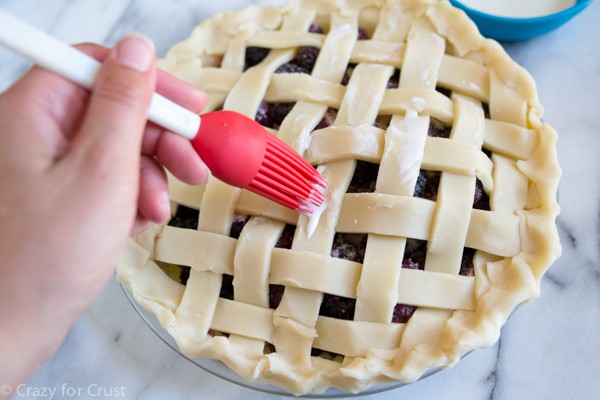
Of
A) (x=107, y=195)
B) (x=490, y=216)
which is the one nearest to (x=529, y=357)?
(x=490, y=216)

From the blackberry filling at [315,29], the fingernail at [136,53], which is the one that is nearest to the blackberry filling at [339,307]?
the fingernail at [136,53]

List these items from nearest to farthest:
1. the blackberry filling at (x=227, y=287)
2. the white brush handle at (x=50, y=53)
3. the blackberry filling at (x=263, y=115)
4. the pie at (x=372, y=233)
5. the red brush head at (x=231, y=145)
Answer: the white brush handle at (x=50, y=53) → the red brush head at (x=231, y=145) → the pie at (x=372, y=233) → the blackberry filling at (x=227, y=287) → the blackberry filling at (x=263, y=115)

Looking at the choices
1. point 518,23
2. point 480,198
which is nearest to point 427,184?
point 480,198

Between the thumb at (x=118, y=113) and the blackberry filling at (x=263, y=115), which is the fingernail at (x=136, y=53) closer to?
the thumb at (x=118, y=113)

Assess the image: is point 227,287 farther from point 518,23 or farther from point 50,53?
point 518,23

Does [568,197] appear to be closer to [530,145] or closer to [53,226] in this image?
[530,145]

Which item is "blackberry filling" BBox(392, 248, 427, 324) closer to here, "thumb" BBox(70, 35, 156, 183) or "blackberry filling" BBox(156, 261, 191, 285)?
"blackberry filling" BBox(156, 261, 191, 285)

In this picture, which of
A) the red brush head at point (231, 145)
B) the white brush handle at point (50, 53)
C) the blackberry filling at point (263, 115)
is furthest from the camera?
the blackberry filling at point (263, 115)
